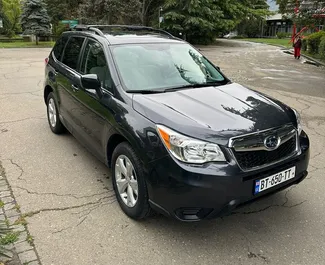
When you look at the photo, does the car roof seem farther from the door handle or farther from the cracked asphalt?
the cracked asphalt

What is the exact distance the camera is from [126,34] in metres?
4.44

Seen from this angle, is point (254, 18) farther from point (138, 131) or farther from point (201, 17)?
point (138, 131)

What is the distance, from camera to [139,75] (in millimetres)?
3773

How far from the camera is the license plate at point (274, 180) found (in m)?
2.86

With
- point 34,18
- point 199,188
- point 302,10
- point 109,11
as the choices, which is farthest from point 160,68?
point 109,11

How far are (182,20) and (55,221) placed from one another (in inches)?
1182

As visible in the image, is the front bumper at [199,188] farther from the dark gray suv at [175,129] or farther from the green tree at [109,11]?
the green tree at [109,11]

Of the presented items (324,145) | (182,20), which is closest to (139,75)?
(324,145)

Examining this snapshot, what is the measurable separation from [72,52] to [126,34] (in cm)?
93

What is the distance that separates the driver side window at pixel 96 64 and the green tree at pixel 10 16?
3498 cm

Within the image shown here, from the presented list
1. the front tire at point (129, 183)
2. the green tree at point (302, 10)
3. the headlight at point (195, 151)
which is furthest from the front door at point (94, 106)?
the green tree at point (302, 10)

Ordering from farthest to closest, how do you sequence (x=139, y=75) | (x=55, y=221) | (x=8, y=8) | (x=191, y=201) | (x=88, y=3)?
(x=8, y=8) < (x=88, y=3) < (x=139, y=75) < (x=55, y=221) < (x=191, y=201)

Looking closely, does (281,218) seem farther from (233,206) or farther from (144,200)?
(144,200)

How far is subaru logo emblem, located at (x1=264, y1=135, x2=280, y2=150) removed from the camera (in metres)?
2.92
